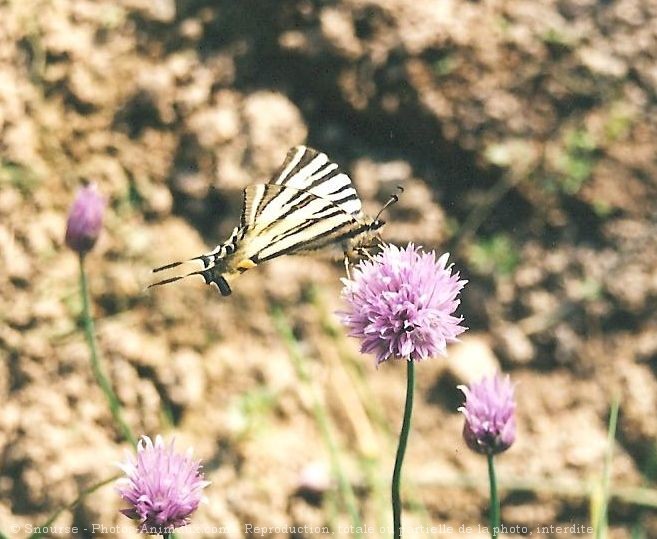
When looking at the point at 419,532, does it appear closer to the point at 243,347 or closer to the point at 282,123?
the point at 243,347

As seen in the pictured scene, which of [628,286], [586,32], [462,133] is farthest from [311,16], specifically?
[628,286]

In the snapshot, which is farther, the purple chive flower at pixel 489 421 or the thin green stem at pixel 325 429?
the thin green stem at pixel 325 429

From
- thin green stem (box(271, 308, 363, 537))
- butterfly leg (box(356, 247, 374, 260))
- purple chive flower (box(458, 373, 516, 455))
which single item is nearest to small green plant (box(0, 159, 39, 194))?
thin green stem (box(271, 308, 363, 537))

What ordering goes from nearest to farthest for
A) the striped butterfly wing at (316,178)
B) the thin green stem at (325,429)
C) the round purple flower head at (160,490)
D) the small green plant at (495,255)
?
the round purple flower head at (160,490) → the striped butterfly wing at (316,178) → the thin green stem at (325,429) → the small green plant at (495,255)

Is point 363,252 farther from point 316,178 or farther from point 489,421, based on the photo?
→ point 489,421

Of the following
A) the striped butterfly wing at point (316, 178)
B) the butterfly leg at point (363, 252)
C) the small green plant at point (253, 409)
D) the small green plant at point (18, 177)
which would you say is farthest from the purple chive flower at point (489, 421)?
the small green plant at point (18, 177)

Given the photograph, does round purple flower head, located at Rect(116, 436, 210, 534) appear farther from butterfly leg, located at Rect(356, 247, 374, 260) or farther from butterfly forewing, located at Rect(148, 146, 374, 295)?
butterfly leg, located at Rect(356, 247, 374, 260)

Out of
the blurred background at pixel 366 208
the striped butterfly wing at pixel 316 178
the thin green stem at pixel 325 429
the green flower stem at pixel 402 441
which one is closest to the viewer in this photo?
the green flower stem at pixel 402 441

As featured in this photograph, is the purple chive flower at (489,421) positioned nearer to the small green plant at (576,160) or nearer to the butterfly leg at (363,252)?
the butterfly leg at (363,252)
